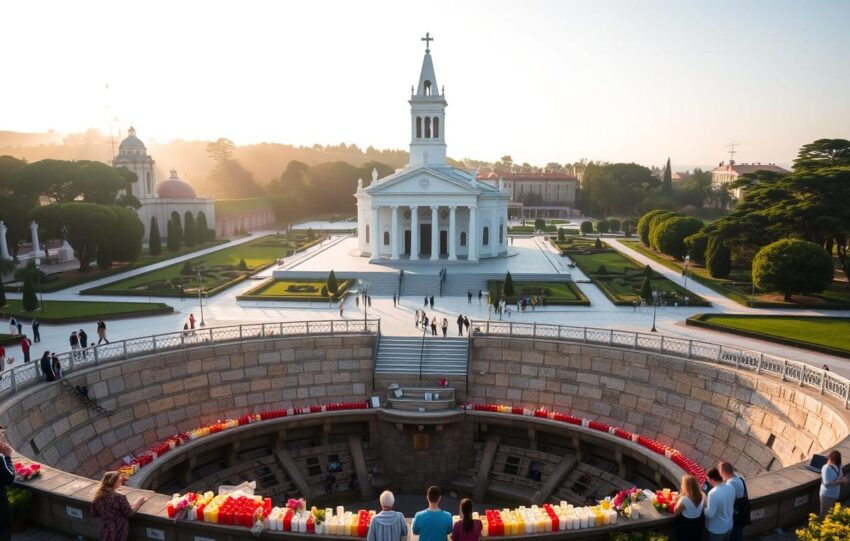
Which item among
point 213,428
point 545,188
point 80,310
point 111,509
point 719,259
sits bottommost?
point 213,428

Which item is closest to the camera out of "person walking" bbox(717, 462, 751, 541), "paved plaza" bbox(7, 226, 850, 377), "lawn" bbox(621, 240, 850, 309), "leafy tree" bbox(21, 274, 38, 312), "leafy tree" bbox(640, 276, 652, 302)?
"person walking" bbox(717, 462, 751, 541)

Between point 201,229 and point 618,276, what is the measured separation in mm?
48108

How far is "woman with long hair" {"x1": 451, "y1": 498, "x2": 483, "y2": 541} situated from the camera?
9281mm

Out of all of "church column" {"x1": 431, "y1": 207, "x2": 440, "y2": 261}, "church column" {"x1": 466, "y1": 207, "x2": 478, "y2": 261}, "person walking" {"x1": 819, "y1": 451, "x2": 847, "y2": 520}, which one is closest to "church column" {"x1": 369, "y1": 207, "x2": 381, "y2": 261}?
Result: "church column" {"x1": 431, "y1": 207, "x2": 440, "y2": 261}

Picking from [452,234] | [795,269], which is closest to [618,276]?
[795,269]

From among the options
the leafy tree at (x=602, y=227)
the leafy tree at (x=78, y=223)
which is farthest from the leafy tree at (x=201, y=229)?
the leafy tree at (x=602, y=227)

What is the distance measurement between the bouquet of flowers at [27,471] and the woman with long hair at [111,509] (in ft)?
11.1

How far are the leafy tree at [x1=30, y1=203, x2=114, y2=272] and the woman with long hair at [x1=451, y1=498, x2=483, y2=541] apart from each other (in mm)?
49149

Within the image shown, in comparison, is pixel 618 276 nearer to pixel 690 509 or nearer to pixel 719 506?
pixel 690 509

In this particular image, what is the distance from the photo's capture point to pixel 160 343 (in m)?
25.0

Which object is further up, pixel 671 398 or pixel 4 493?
pixel 4 493

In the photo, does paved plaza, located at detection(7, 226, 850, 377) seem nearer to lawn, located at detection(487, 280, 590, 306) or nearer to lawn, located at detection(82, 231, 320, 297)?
lawn, located at detection(487, 280, 590, 306)

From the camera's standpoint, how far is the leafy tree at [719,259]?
162ft

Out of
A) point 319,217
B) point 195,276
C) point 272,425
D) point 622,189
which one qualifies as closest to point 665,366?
point 272,425
